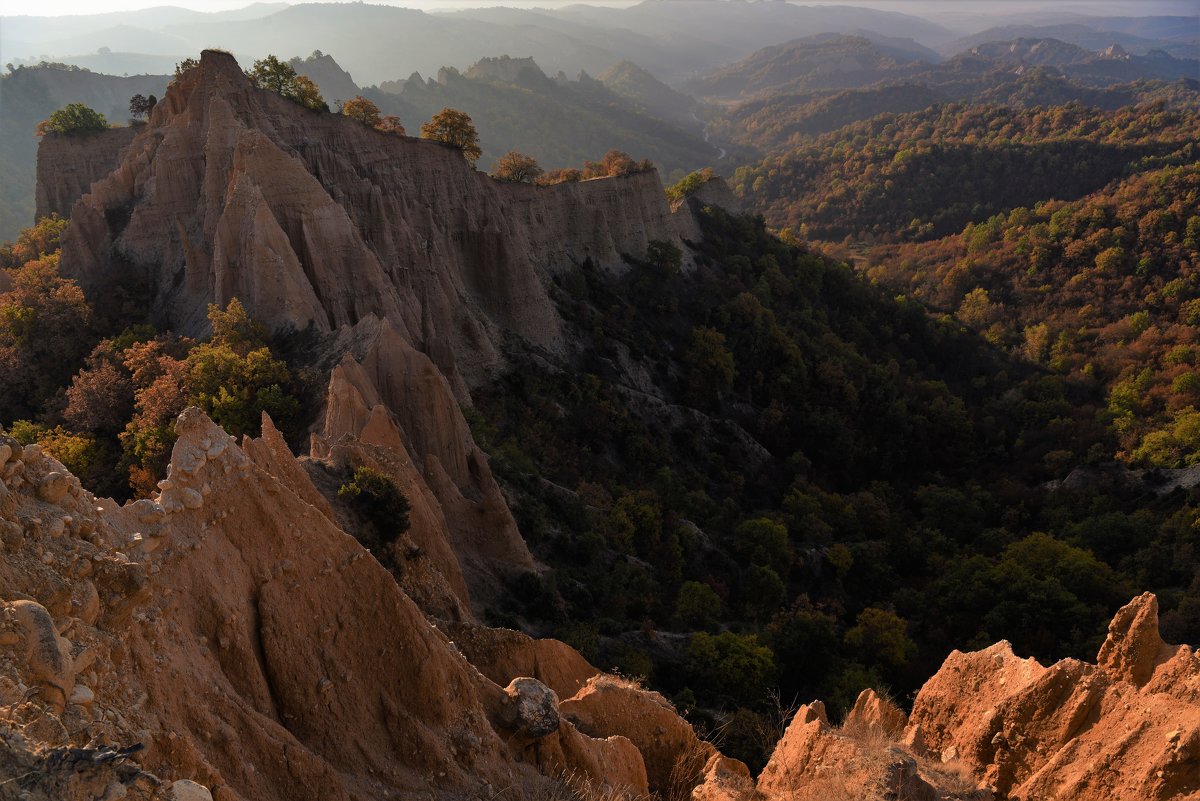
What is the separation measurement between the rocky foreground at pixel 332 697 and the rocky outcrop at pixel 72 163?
45745 mm

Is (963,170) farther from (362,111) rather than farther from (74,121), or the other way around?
(74,121)

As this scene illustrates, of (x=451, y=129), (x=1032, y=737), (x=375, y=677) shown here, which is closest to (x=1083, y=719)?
(x=1032, y=737)

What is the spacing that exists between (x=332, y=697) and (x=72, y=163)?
54.6 meters

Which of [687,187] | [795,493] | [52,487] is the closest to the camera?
[52,487]

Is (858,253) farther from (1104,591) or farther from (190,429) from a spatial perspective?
(190,429)

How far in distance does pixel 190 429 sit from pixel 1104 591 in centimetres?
4037

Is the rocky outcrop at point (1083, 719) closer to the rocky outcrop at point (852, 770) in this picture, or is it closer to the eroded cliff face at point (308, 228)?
the rocky outcrop at point (852, 770)

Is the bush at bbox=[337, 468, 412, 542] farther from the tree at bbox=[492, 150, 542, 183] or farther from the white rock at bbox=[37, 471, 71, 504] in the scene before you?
the tree at bbox=[492, 150, 542, 183]

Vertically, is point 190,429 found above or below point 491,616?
above

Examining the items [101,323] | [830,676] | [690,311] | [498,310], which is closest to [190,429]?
[830,676]

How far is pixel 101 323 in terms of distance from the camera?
34219mm

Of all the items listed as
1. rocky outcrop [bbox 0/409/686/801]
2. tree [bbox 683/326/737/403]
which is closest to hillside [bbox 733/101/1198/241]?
tree [bbox 683/326/737/403]

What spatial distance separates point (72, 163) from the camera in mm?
49500

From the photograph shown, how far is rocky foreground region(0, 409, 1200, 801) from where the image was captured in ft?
21.3
